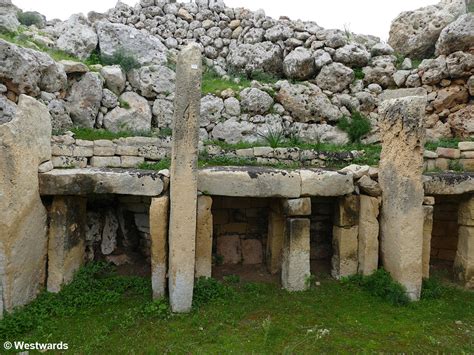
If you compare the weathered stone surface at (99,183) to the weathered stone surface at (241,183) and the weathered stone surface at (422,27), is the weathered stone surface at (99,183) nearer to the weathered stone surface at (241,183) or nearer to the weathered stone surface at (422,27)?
the weathered stone surface at (241,183)

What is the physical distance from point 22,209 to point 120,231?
2.09m

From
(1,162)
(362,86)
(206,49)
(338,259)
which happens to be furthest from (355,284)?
(206,49)

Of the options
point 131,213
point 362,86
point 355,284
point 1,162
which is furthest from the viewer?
point 362,86

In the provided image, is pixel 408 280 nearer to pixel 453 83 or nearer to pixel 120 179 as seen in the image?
pixel 120 179

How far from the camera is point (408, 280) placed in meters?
5.01

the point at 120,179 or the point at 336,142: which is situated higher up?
the point at 336,142

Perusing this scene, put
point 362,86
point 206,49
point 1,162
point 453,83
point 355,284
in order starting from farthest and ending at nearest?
point 206,49
point 362,86
point 453,83
point 355,284
point 1,162

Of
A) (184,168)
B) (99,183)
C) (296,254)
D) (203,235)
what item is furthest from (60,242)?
(296,254)

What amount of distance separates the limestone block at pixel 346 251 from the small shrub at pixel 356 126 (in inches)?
158

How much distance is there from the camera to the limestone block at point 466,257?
554 cm

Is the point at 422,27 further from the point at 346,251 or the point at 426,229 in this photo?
the point at 346,251

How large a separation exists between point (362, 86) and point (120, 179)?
7718mm

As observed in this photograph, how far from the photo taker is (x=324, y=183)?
16.9ft

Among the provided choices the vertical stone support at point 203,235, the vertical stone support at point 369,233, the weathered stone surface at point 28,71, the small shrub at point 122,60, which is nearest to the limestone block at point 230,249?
the vertical stone support at point 203,235
